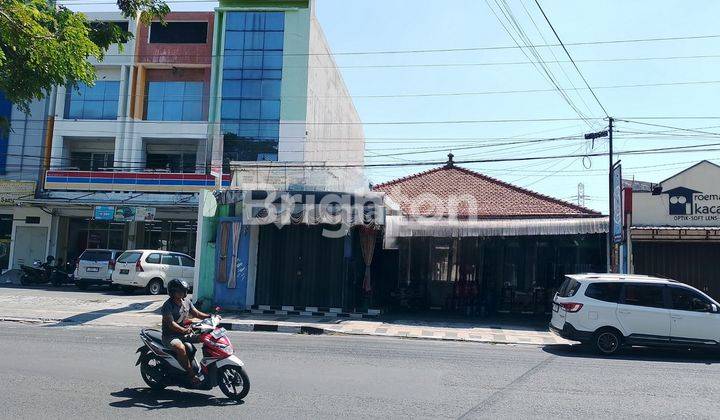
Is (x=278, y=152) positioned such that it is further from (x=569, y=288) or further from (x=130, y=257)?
(x=569, y=288)

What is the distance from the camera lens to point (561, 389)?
7.80m

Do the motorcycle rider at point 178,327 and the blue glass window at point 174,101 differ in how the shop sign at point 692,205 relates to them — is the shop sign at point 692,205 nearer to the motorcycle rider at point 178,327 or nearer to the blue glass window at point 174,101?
the motorcycle rider at point 178,327

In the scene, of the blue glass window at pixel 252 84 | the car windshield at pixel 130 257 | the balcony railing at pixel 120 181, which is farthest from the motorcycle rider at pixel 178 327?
the blue glass window at pixel 252 84

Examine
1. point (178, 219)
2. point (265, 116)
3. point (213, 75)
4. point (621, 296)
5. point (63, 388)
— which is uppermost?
point (213, 75)

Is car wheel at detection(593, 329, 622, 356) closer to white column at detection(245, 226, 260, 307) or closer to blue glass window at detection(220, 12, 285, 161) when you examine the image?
white column at detection(245, 226, 260, 307)

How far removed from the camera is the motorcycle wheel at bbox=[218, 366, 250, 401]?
21.9ft

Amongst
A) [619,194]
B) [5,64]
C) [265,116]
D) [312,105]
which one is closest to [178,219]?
[265,116]

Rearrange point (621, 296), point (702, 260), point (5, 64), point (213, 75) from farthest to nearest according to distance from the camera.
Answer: point (213, 75) < point (702, 260) < point (621, 296) < point (5, 64)

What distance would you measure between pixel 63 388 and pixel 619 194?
45.8 ft

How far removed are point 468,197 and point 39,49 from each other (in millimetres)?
15394

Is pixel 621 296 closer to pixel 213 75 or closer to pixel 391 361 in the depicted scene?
pixel 391 361

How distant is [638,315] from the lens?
1151cm

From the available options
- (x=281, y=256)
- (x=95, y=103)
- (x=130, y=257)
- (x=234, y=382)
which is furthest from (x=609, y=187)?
(x=95, y=103)

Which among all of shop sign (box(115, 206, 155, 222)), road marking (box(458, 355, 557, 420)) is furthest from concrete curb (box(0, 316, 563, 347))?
shop sign (box(115, 206, 155, 222))
